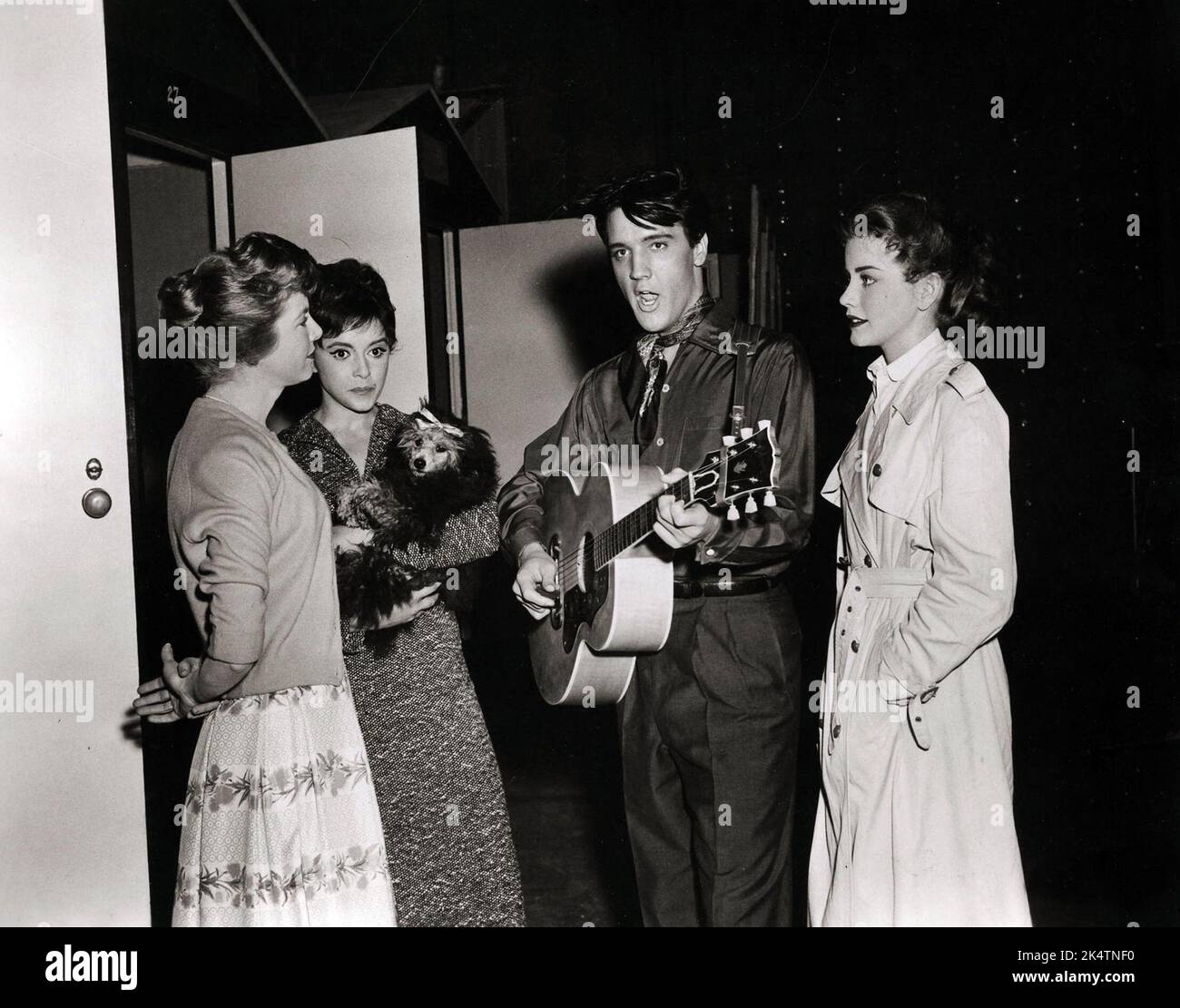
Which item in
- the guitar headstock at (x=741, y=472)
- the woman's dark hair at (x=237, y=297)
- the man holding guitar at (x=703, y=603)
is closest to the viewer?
the guitar headstock at (x=741, y=472)

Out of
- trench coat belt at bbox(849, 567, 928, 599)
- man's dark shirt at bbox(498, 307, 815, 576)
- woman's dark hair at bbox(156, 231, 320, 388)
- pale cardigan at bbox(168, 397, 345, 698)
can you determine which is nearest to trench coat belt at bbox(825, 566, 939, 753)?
trench coat belt at bbox(849, 567, 928, 599)

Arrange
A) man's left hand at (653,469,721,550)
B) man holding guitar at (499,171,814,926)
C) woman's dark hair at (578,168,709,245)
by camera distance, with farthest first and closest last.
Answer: woman's dark hair at (578,168,709,245) → man holding guitar at (499,171,814,926) → man's left hand at (653,469,721,550)

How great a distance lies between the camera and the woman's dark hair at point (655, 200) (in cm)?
229

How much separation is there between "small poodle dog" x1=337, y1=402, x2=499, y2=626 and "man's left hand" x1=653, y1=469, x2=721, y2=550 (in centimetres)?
63

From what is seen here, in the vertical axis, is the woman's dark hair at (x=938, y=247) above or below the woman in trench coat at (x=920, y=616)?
above

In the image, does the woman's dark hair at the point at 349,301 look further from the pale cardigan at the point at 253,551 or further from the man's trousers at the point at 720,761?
the man's trousers at the point at 720,761

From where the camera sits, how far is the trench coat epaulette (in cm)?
194

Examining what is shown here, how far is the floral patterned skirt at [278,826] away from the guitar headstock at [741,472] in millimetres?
859

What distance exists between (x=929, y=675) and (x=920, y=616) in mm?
112

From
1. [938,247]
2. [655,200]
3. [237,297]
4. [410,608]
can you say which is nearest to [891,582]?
[938,247]

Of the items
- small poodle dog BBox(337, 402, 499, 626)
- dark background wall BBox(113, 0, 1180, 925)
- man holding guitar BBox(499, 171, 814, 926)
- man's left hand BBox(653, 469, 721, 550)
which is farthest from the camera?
dark background wall BBox(113, 0, 1180, 925)

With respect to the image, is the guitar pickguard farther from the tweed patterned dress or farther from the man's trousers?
the tweed patterned dress

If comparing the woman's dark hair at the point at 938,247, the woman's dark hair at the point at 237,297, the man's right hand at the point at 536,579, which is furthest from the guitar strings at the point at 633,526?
the woman's dark hair at the point at 237,297

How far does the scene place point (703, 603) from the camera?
225 cm
